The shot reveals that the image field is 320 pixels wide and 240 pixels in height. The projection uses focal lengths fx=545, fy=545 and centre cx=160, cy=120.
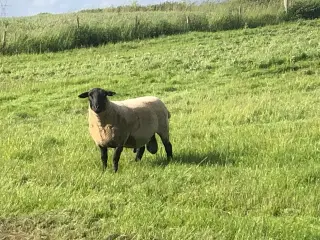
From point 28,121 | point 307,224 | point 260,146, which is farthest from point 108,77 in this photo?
point 307,224

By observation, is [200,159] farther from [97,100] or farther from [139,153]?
[97,100]

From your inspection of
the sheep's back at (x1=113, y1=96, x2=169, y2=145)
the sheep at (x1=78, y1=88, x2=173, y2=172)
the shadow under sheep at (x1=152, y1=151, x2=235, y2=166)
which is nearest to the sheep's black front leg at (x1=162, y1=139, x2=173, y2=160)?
the sheep at (x1=78, y1=88, x2=173, y2=172)

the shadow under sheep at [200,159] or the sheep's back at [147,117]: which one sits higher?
the sheep's back at [147,117]

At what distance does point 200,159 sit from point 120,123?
1.49m

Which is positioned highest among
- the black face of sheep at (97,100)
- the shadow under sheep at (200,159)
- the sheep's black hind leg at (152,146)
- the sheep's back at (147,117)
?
the black face of sheep at (97,100)

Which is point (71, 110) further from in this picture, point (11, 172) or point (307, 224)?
point (307, 224)

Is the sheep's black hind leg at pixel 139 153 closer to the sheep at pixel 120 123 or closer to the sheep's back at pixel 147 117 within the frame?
the sheep at pixel 120 123

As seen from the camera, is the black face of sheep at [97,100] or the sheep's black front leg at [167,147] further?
the sheep's black front leg at [167,147]

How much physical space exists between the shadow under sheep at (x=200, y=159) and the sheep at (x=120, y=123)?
0.19 meters

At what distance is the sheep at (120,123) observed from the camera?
874 cm

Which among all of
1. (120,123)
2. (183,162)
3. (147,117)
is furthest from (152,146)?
(120,123)

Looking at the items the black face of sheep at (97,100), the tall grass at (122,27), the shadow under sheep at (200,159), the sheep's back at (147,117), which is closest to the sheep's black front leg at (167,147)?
the shadow under sheep at (200,159)

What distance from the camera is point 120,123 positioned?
28.9 feet

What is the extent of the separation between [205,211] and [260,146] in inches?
141
